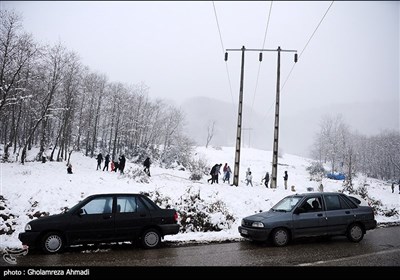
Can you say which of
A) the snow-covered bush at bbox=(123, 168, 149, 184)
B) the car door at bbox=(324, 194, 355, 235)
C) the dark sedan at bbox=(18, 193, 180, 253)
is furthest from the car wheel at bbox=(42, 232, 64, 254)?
the snow-covered bush at bbox=(123, 168, 149, 184)

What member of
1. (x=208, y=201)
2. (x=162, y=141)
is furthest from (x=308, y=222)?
(x=162, y=141)

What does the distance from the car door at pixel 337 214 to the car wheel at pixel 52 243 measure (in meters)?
8.34

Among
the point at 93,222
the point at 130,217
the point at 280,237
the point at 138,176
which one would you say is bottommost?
the point at 280,237

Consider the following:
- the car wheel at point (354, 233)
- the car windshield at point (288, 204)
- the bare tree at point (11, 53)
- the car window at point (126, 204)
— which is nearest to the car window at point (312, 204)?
the car windshield at point (288, 204)

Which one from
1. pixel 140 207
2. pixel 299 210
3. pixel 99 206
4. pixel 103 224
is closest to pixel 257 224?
pixel 299 210

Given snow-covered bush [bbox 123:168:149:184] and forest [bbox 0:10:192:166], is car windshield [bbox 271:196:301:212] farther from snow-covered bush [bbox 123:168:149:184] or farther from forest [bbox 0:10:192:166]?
forest [bbox 0:10:192:166]

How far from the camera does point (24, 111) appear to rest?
42.0 metres

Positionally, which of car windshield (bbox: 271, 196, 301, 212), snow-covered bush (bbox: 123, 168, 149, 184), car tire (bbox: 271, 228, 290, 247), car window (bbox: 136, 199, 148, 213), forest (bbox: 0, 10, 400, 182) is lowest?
car tire (bbox: 271, 228, 290, 247)

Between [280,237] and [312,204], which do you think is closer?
[280,237]

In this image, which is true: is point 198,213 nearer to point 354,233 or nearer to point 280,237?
point 280,237

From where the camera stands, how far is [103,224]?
26.1 feet

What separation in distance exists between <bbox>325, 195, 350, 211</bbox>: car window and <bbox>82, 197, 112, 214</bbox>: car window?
726cm

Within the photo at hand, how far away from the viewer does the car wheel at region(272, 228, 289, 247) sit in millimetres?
8617

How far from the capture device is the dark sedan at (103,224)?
7453 millimetres
